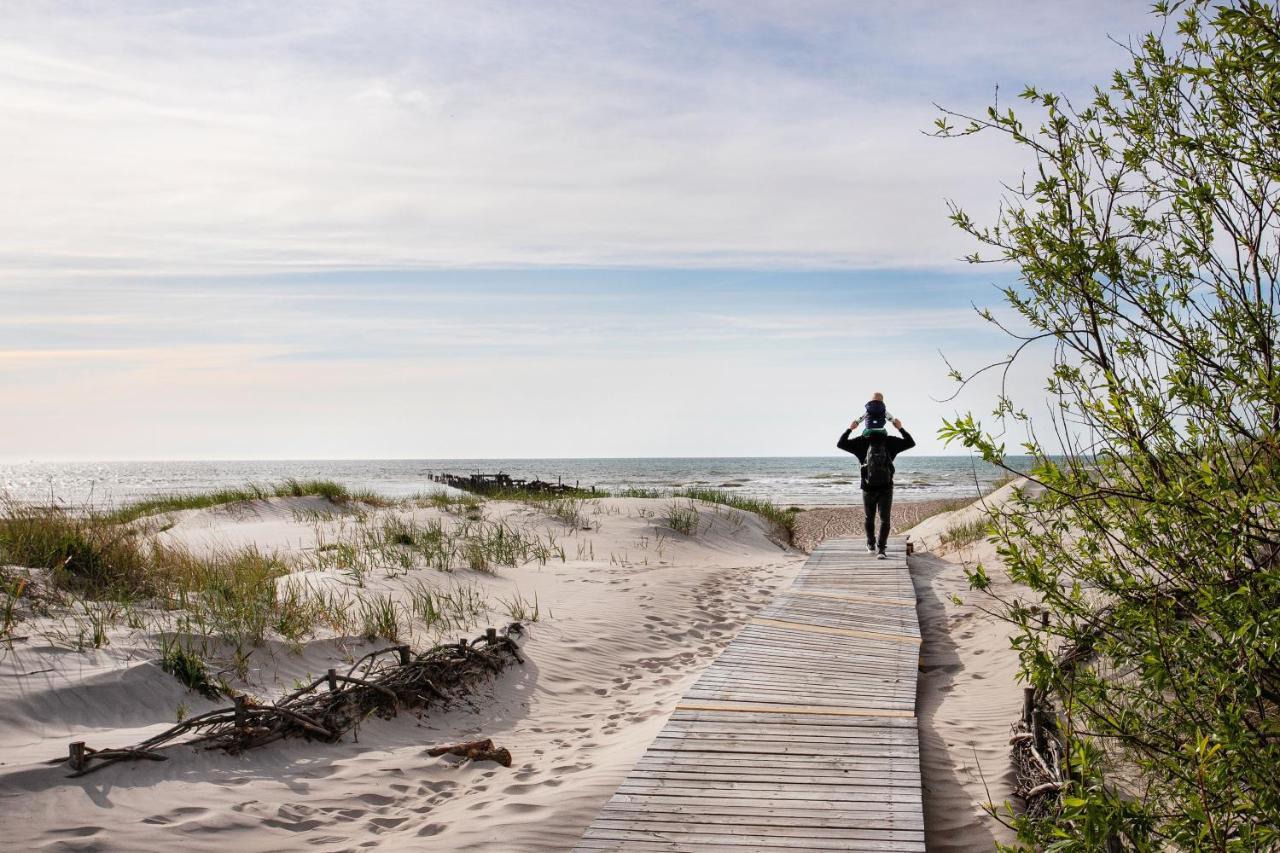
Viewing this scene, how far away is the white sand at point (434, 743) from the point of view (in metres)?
4.38

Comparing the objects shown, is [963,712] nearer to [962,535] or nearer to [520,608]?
[520,608]

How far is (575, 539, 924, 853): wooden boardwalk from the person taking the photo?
3.92 m

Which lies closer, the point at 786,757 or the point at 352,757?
the point at 786,757

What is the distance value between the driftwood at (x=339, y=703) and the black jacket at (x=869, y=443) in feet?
19.7

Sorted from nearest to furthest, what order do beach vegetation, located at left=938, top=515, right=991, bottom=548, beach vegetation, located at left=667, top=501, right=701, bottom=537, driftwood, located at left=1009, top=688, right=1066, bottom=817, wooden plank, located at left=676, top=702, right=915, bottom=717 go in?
1. driftwood, located at left=1009, top=688, right=1066, bottom=817
2. wooden plank, located at left=676, top=702, right=915, bottom=717
3. beach vegetation, located at left=938, top=515, right=991, bottom=548
4. beach vegetation, located at left=667, top=501, right=701, bottom=537

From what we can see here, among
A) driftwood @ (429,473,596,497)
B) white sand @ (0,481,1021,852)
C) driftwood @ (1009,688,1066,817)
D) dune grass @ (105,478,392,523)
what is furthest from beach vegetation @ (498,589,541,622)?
dune grass @ (105,478,392,523)

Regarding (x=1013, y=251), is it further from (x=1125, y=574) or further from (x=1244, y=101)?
(x=1125, y=574)

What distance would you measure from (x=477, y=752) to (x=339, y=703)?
1.20 metres

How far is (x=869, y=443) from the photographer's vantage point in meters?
11.6

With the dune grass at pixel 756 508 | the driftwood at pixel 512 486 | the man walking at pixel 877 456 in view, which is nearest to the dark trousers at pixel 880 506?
the man walking at pixel 877 456

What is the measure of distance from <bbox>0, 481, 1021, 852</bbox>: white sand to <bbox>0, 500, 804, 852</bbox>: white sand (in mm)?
15

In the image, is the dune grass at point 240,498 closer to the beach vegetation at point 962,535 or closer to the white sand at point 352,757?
the white sand at point 352,757

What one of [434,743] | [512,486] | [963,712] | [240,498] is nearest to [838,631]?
[963,712]

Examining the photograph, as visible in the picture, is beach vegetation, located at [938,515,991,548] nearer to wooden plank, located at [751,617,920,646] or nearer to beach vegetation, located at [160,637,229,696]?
wooden plank, located at [751,617,920,646]
